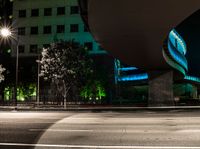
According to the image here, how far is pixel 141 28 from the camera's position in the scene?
22406 mm

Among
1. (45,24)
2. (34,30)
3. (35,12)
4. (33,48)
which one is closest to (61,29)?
(45,24)

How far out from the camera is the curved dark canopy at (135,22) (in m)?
18.0

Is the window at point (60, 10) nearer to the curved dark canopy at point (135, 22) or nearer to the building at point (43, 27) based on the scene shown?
the building at point (43, 27)

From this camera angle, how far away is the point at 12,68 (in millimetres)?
63938

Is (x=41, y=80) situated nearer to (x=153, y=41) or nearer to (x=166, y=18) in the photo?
(x=153, y=41)

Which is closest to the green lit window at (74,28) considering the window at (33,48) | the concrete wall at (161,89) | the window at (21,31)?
the window at (33,48)

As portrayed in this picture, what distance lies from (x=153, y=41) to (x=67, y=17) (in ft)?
153

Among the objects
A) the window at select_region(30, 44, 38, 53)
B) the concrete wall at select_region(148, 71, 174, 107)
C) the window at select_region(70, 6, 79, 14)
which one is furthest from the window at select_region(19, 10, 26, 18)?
the concrete wall at select_region(148, 71, 174, 107)

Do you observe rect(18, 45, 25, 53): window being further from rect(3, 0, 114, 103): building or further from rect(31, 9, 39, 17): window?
rect(31, 9, 39, 17): window

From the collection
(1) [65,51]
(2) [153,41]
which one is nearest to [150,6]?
(2) [153,41]

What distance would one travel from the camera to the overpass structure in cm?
1816

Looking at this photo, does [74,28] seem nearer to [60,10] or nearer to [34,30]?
[60,10]

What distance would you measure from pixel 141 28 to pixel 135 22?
1278 millimetres

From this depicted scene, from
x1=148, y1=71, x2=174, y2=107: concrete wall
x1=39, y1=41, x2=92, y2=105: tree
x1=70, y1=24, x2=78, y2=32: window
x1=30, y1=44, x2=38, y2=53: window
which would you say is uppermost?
x1=70, y1=24, x2=78, y2=32: window
